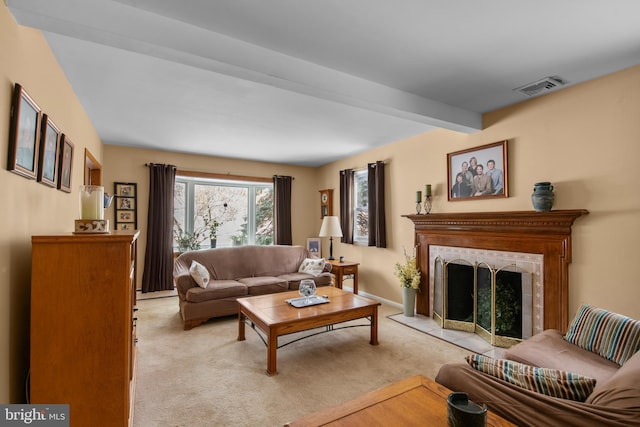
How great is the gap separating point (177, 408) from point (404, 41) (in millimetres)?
2971

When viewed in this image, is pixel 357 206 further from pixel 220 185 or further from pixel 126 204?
pixel 126 204

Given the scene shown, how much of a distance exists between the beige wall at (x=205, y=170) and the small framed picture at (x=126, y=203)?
85 millimetres

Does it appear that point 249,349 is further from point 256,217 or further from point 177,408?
point 256,217

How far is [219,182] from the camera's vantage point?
5801 millimetres

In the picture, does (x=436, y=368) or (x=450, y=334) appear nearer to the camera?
(x=436, y=368)

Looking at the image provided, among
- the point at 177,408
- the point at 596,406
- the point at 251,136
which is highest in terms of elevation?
the point at 251,136

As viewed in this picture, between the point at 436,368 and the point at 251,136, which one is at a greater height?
the point at 251,136

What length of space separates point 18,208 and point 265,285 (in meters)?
2.90

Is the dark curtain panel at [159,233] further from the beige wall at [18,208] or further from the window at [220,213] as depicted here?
the beige wall at [18,208]

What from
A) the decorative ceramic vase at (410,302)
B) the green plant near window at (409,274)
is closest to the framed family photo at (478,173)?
the green plant near window at (409,274)

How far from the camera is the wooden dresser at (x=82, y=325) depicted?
1466mm

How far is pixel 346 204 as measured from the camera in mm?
5586

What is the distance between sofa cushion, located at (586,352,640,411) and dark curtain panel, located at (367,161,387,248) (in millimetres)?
3539

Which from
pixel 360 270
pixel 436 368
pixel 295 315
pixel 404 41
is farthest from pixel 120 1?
pixel 360 270
